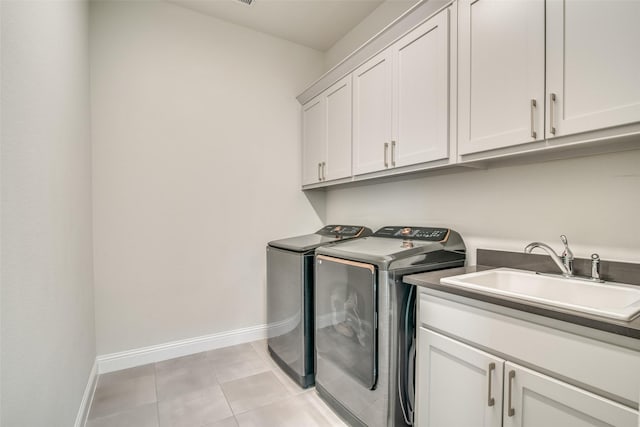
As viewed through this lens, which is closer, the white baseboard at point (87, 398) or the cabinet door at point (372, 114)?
the white baseboard at point (87, 398)

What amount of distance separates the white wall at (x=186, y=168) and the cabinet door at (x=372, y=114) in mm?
998

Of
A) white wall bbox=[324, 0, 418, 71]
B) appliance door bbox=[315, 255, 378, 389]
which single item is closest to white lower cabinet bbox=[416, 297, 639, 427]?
appliance door bbox=[315, 255, 378, 389]

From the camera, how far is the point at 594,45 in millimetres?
1122

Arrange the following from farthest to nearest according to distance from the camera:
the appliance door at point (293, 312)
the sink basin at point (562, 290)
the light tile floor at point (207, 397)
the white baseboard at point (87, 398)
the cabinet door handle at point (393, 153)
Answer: the appliance door at point (293, 312)
the cabinet door handle at point (393, 153)
the light tile floor at point (207, 397)
the white baseboard at point (87, 398)
the sink basin at point (562, 290)

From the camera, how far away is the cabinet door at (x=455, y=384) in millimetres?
1146

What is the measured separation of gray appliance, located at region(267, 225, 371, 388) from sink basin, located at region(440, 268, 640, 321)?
1.03m

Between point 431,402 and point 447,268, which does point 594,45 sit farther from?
point 431,402

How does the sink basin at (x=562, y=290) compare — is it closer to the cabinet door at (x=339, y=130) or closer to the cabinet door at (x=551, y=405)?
the cabinet door at (x=551, y=405)

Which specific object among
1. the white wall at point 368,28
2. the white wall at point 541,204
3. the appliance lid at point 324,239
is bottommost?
the appliance lid at point 324,239

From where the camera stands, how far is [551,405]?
99cm

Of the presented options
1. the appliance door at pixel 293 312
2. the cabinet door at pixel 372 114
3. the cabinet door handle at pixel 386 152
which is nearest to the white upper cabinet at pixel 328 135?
the cabinet door at pixel 372 114

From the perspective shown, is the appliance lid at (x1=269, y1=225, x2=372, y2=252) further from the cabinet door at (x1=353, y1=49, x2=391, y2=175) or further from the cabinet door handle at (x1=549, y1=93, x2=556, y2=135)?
the cabinet door handle at (x1=549, y1=93, x2=556, y2=135)

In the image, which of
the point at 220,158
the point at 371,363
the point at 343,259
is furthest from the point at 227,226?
the point at 371,363

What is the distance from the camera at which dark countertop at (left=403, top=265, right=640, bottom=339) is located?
836mm
